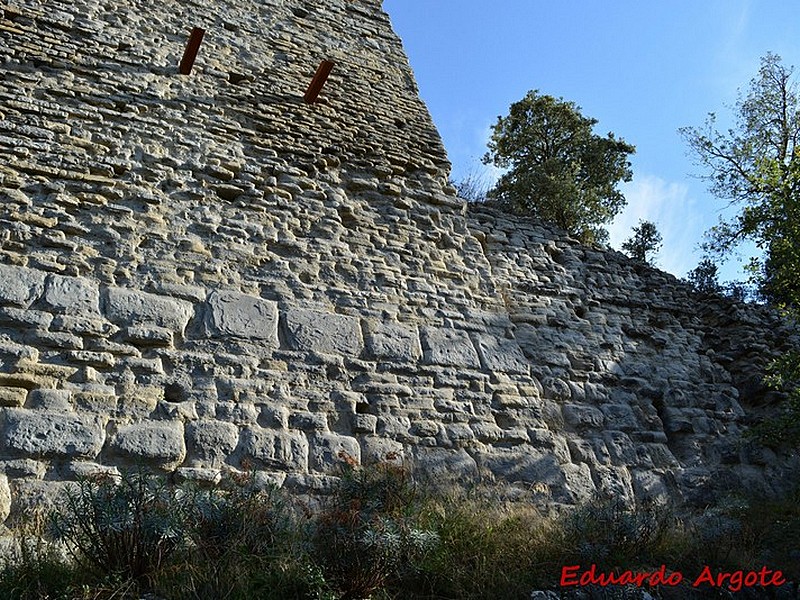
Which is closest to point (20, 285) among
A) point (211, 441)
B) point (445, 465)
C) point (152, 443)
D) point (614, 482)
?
point (152, 443)

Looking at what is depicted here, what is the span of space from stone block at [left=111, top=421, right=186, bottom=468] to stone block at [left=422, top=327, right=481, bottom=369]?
6.45 ft

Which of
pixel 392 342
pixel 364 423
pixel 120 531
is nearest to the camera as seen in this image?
pixel 120 531

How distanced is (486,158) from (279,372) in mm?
11156

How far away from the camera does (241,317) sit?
189 inches

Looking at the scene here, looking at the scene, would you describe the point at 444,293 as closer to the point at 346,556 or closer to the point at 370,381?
the point at 370,381

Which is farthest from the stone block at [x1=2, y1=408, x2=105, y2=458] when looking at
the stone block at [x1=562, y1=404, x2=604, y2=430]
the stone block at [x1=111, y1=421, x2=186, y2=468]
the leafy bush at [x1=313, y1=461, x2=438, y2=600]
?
the stone block at [x1=562, y1=404, x2=604, y2=430]

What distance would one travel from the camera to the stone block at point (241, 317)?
4.70 metres

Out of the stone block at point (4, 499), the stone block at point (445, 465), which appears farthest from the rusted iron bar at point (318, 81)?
the stone block at point (4, 499)

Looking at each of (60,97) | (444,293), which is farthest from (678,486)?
(60,97)

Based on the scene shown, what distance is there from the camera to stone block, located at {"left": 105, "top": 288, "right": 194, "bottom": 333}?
4.45 metres

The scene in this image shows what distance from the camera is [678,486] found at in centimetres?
550

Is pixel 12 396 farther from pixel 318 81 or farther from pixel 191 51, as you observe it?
pixel 318 81

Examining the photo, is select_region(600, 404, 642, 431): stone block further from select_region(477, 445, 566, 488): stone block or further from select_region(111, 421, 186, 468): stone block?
select_region(111, 421, 186, 468): stone block

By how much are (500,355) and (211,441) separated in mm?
2472
